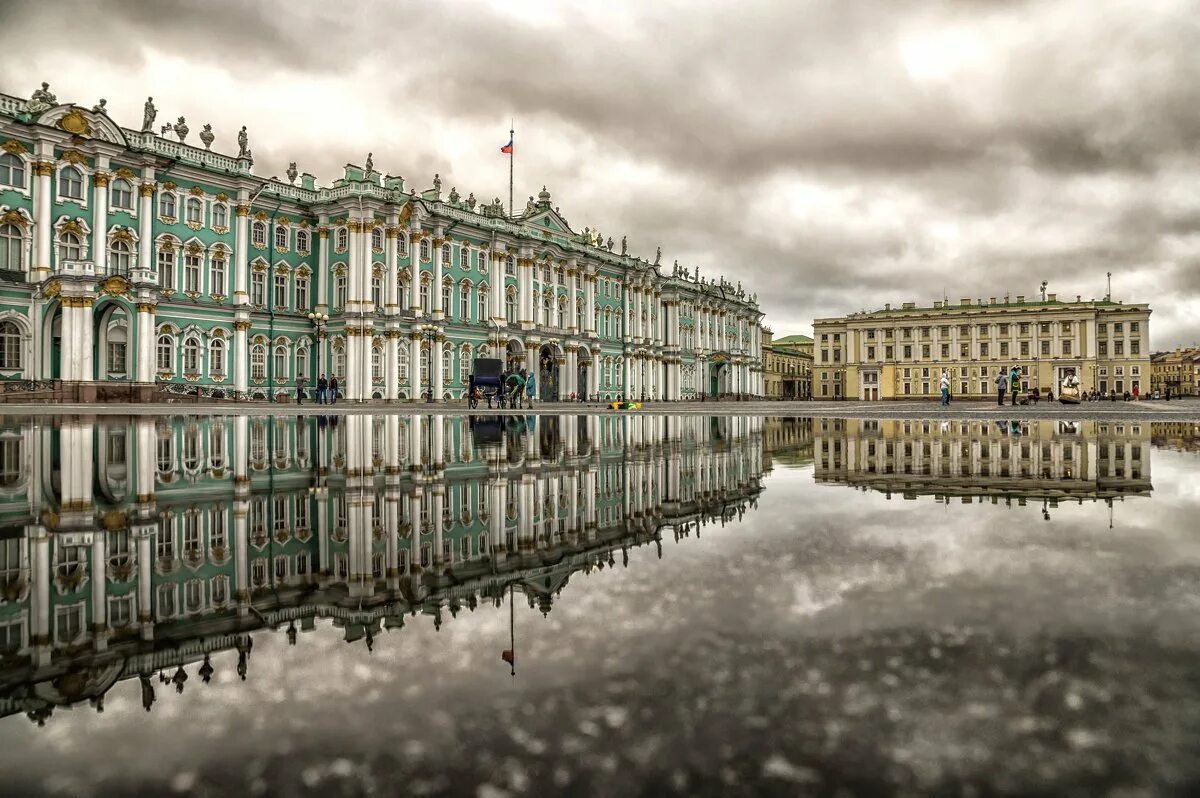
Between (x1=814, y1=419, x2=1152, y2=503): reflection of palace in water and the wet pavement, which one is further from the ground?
(x1=814, y1=419, x2=1152, y2=503): reflection of palace in water

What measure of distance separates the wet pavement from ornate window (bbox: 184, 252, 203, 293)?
1578 inches

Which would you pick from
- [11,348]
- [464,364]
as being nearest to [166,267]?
[11,348]

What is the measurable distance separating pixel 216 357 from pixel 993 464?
137 feet

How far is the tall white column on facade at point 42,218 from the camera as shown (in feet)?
109

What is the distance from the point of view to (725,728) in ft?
5.41

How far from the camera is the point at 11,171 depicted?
32.8 m

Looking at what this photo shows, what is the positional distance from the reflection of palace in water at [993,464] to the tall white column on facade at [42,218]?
36873 mm

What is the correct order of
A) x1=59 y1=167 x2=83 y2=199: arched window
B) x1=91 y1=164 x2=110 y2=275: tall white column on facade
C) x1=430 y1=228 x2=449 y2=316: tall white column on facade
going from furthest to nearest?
x1=430 y1=228 x2=449 y2=316: tall white column on facade → x1=91 y1=164 x2=110 y2=275: tall white column on facade → x1=59 y1=167 x2=83 y2=199: arched window

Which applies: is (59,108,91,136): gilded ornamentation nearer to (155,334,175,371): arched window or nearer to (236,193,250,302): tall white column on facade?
(236,193,250,302): tall white column on facade

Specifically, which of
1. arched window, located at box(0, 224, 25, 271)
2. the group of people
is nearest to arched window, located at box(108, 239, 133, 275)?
arched window, located at box(0, 224, 25, 271)

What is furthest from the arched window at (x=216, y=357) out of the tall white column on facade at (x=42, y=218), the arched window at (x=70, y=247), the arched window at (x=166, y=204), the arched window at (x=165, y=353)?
the tall white column on facade at (x=42, y=218)

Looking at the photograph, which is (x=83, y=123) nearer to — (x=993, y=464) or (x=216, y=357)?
(x=216, y=357)

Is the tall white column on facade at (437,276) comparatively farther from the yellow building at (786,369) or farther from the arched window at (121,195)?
the yellow building at (786,369)

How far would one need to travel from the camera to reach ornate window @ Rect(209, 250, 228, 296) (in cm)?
4094
